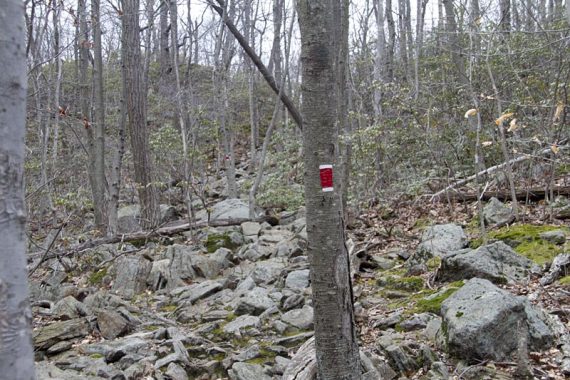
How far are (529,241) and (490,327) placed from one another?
2695mm

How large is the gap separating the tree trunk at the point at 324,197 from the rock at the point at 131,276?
4.67 meters

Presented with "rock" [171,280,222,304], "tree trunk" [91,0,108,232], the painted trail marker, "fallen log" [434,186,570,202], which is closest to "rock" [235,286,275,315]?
"rock" [171,280,222,304]

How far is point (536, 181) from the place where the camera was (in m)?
8.05

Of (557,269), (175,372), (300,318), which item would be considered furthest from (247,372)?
(557,269)

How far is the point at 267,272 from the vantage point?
6.89 metres

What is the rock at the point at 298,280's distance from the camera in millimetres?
6259

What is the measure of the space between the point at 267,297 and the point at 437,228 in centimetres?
252

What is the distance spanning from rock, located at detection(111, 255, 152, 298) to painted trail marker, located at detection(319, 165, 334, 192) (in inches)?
192

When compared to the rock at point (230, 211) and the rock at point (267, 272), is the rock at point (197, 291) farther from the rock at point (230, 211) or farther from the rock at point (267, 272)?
the rock at point (230, 211)

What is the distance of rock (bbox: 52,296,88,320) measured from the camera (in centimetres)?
590

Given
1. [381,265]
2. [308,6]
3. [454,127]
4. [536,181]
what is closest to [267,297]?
[381,265]

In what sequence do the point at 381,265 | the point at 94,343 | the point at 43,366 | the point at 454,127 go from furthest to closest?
1. the point at 454,127
2. the point at 381,265
3. the point at 94,343
4. the point at 43,366

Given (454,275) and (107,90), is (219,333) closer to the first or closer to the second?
(454,275)

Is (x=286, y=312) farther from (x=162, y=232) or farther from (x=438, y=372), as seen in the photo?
(x=162, y=232)
